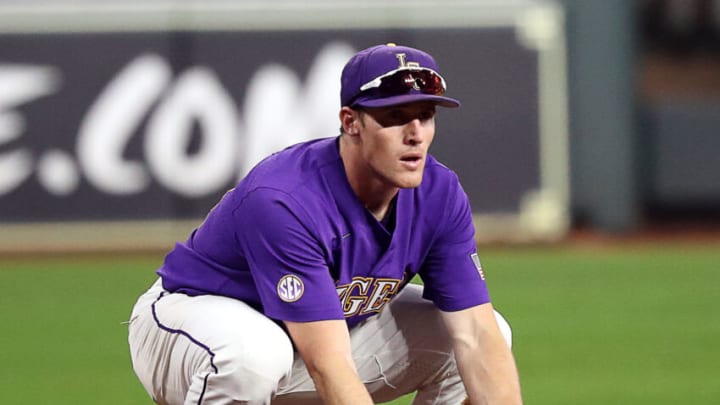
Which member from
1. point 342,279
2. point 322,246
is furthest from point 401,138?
point 342,279

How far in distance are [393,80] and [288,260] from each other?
2.10 ft

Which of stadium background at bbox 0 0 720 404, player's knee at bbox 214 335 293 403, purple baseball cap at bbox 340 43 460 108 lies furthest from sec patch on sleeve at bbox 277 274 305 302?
stadium background at bbox 0 0 720 404

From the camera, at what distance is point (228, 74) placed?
38.4ft

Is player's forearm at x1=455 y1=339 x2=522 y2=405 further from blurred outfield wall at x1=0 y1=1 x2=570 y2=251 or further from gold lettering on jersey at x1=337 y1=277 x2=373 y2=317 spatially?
blurred outfield wall at x1=0 y1=1 x2=570 y2=251

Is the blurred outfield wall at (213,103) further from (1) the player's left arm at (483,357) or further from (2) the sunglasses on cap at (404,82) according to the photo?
(2) the sunglasses on cap at (404,82)

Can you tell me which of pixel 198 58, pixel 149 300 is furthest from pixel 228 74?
pixel 149 300

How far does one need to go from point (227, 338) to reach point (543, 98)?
8.04m

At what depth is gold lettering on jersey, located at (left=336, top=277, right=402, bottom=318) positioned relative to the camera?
4445 mm

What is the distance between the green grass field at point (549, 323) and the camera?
618cm

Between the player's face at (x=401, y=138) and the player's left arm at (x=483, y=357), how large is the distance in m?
0.61

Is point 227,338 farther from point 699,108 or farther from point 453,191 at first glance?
point 699,108

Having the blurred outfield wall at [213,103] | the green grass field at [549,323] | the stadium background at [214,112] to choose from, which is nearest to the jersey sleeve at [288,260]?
the green grass field at [549,323]

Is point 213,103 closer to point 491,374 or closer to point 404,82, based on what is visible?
point 491,374

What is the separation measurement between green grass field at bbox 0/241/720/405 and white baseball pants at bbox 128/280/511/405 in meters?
1.05
